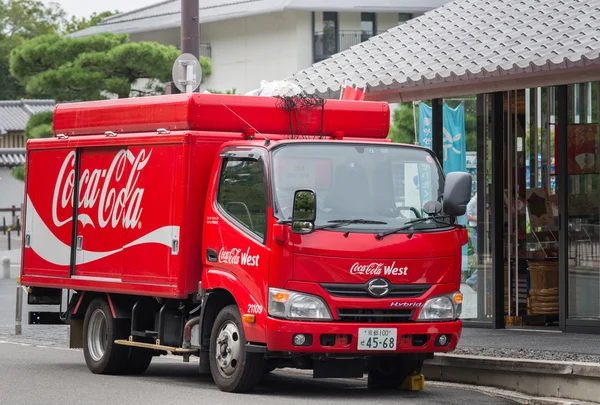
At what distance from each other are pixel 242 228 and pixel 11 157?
5533 centimetres

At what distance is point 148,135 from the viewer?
1277cm

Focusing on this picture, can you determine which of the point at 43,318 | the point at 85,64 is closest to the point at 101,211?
the point at 43,318

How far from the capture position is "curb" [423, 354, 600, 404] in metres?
11.2

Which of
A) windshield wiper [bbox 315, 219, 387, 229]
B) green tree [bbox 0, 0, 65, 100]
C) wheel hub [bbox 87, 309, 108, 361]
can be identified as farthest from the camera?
green tree [bbox 0, 0, 65, 100]

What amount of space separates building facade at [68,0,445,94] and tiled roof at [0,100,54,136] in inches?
394

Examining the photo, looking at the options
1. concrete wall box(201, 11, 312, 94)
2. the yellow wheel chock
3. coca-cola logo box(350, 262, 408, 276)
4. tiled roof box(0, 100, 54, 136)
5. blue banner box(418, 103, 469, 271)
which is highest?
concrete wall box(201, 11, 312, 94)

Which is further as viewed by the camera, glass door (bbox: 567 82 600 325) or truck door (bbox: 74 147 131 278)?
glass door (bbox: 567 82 600 325)

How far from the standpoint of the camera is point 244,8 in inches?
2122

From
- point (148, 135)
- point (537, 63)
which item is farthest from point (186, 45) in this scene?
point (537, 63)

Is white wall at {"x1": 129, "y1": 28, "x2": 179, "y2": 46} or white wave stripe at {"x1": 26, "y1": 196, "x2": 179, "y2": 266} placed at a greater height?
white wall at {"x1": 129, "y1": 28, "x2": 179, "y2": 46}

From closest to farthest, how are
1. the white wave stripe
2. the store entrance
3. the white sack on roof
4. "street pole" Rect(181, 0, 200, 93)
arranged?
the white sack on roof → the white wave stripe → "street pole" Rect(181, 0, 200, 93) → the store entrance

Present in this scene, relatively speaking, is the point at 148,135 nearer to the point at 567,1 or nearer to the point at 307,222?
the point at 307,222

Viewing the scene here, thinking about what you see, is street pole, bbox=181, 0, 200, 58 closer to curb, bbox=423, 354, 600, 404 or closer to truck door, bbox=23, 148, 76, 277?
truck door, bbox=23, 148, 76, 277

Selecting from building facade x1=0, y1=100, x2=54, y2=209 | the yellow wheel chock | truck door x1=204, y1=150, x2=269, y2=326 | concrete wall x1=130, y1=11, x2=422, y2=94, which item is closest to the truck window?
truck door x1=204, y1=150, x2=269, y2=326
